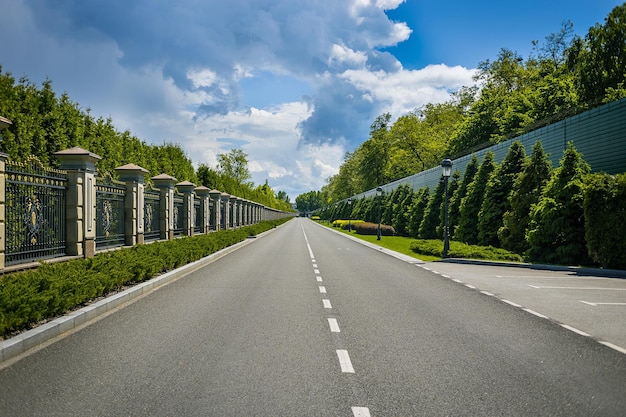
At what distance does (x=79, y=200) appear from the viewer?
496 inches

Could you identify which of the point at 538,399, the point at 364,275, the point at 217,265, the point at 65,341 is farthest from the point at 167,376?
the point at 217,265

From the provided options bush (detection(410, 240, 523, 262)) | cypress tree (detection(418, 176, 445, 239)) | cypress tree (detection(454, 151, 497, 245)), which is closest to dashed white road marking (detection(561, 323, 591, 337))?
bush (detection(410, 240, 523, 262))

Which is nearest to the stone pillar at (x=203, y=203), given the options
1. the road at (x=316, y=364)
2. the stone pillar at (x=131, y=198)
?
the stone pillar at (x=131, y=198)

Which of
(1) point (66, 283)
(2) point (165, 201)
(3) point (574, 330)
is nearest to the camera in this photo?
(3) point (574, 330)

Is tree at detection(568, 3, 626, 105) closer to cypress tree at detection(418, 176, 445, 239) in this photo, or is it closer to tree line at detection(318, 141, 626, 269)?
cypress tree at detection(418, 176, 445, 239)

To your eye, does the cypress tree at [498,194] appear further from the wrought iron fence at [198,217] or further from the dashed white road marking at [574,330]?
the dashed white road marking at [574,330]

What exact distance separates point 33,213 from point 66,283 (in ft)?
13.6

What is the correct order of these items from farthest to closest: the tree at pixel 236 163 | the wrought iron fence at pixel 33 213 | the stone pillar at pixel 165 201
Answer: the tree at pixel 236 163, the stone pillar at pixel 165 201, the wrought iron fence at pixel 33 213

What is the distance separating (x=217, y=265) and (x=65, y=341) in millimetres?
11322

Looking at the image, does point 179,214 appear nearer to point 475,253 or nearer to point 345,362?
point 475,253

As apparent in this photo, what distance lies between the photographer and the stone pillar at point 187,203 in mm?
26109

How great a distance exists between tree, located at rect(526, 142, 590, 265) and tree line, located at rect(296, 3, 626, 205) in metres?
23.9

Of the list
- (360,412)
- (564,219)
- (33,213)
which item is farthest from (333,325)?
(564,219)

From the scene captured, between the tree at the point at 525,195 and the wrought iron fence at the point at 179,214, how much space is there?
1672 cm
